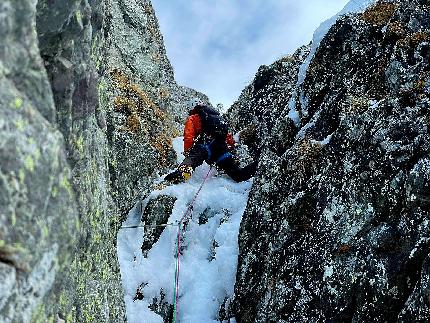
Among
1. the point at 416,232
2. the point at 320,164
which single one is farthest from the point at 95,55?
the point at 416,232

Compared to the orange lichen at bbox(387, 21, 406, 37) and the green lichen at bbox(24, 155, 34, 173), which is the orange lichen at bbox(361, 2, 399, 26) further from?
the green lichen at bbox(24, 155, 34, 173)

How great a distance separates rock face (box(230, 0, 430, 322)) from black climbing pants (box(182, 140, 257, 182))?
9.82ft

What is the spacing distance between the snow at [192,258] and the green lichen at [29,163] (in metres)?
8.19

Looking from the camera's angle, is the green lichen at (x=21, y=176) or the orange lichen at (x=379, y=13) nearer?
the green lichen at (x=21, y=176)

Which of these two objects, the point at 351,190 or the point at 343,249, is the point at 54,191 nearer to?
the point at 343,249

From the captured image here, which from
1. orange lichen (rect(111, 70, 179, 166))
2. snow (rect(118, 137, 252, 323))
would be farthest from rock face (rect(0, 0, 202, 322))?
orange lichen (rect(111, 70, 179, 166))

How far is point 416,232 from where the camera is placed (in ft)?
25.7

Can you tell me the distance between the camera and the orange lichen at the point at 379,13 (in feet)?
42.0

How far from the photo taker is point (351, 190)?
31.2ft

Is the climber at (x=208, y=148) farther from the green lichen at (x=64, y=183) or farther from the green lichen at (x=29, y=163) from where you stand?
the green lichen at (x=29, y=163)

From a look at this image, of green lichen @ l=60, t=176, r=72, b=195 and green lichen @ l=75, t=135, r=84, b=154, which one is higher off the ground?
green lichen @ l=75, t=135, r=84, b=154

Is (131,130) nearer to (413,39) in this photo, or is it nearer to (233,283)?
(233,283)

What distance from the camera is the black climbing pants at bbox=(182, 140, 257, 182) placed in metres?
17.2

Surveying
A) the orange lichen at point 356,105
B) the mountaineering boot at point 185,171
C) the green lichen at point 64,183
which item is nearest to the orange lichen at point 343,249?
the orange lichen at point 356,105
